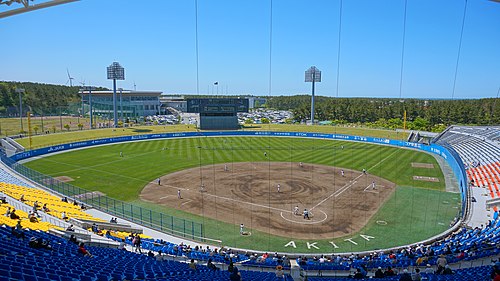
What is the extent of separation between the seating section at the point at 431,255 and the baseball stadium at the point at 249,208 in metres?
0.07

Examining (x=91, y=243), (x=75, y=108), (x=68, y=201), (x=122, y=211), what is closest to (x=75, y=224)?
(x=91, y=243)

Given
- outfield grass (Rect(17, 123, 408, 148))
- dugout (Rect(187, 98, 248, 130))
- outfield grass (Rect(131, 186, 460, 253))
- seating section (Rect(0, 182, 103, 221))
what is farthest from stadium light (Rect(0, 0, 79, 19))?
dugout (Rect(187, 98, 248, 130))

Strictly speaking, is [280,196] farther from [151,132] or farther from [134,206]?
[151,132]

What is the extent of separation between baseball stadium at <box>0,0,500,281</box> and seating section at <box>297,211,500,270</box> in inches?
2.9

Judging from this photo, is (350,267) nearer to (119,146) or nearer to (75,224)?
(75,224)

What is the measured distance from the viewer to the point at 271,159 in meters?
43.4

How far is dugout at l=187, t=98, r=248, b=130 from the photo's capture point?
66.6m

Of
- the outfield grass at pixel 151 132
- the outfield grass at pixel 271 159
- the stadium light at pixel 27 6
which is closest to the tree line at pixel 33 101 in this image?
the outfield grass at pixel 151 132

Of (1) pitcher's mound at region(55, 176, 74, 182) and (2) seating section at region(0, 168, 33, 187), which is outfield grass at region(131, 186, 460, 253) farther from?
(1) pitcher's mound at region(55, 176, 74, 182)

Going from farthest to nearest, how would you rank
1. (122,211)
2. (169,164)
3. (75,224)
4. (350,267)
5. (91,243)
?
(169,164) < (122,211) < (75,224) < (91,243) < (350,267)

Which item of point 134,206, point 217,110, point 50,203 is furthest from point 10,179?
point 217,110

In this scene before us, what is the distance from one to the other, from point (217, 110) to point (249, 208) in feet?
147

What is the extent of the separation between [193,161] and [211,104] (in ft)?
89.2

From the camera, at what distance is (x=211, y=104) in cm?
6738
